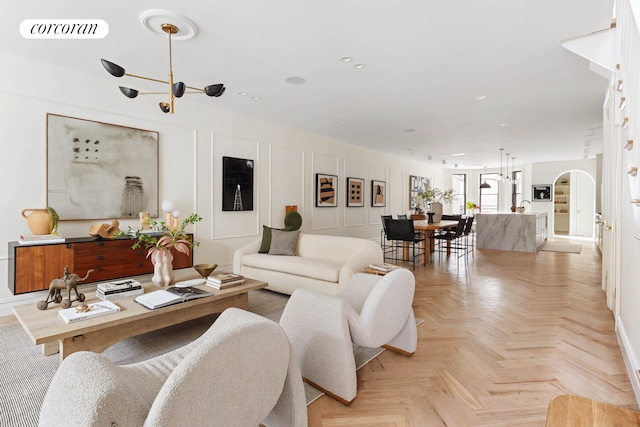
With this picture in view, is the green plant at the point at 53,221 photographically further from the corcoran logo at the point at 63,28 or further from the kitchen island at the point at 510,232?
the kitchen island at the point at 510,232

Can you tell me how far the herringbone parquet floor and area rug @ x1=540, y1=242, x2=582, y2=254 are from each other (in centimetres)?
433

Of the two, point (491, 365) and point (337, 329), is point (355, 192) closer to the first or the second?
point (491, 365)

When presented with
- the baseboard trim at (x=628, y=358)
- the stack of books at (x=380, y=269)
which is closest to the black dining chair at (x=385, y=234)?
the stack of books at (x=380, y=269)

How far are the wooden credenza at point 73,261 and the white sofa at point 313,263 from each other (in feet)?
4.47

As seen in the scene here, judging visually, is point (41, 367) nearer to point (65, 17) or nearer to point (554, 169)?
point (65, 17)

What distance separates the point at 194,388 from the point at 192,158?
4453 mm

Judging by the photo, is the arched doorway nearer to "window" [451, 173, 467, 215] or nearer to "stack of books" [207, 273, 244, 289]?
"window" [451, 173, 467, 215]

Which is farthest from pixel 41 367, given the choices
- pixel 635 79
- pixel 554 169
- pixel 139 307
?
pixel 554 169

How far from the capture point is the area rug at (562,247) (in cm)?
812

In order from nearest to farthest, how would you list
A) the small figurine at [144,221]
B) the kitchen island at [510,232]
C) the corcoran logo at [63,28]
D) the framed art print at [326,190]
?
1. the corcoran logo at [63,28]
2. the small figurine at [144,221]
3. the framed art print at [326,190]
4. the kitchen island at [510,232]

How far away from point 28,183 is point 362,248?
384 cm

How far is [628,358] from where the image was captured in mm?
2400

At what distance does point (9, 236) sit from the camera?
11.5 ft

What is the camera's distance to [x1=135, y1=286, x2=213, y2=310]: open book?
8.27ft
